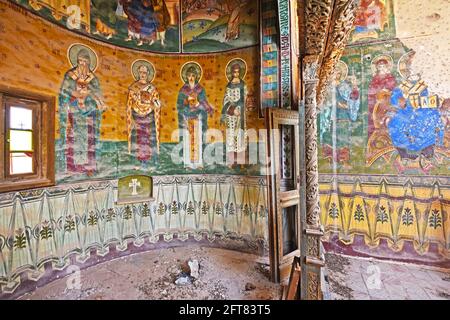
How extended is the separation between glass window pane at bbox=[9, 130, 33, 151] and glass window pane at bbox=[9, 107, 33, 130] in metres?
0.08

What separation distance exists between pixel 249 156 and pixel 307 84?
253 centimetres

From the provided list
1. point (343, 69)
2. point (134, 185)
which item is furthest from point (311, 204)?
point (134, 185)

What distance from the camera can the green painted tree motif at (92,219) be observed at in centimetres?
428

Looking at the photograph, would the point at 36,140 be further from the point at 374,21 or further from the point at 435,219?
the point at 435,219

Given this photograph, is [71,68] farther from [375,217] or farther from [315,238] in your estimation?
[375,217]

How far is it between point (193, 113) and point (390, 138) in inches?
175

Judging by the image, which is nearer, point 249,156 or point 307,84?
point 307,84

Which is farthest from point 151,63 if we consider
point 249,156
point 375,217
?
point 375,217

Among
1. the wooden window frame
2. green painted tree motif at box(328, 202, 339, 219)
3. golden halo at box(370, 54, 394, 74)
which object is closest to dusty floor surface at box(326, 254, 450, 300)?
green painted tree motif at box(328, 202, 339, 219)

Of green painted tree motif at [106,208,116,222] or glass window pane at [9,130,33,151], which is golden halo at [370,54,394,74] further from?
glass window pane at [9,130,33,151]

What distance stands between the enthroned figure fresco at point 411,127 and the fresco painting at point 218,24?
10.8 feet

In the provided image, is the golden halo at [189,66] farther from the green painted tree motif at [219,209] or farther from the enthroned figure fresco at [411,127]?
the enthroned figure fresco at [411,127]

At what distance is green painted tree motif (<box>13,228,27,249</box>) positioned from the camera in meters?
3.26

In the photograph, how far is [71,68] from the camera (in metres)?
3.99
